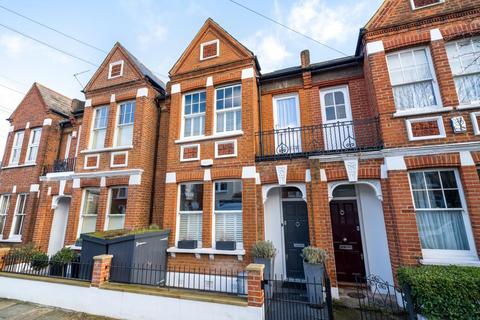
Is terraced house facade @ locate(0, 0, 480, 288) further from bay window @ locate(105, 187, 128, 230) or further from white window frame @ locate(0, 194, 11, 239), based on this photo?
white window frame @ locate(0, 194, 11, 239)

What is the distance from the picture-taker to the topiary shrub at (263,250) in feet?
21.4

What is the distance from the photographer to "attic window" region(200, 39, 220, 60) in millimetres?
9266

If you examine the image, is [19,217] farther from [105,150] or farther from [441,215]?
[441,215]

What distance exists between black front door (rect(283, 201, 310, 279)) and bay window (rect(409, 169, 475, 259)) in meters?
3.17

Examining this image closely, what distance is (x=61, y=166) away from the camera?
37.3 ft

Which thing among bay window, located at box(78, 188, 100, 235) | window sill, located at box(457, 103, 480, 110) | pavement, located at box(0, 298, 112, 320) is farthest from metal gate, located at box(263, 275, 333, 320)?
bay window, located at box(78, 188, 100, 235)

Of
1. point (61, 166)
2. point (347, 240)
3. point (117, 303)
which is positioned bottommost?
point (117, 303)

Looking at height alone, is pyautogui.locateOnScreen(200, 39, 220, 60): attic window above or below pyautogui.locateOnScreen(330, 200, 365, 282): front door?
above

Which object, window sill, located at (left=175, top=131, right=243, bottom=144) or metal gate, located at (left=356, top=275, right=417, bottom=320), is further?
window sill, located at (left=175, top=131, right=243, bottom=144)

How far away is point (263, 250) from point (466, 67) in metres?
7.87

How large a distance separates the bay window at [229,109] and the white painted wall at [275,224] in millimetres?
2911

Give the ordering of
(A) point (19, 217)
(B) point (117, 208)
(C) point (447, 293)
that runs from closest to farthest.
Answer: (C) point (447, 293) → (B) point (117, 208) → (A) point (19, 217)

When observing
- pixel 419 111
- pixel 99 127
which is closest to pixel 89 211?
pixel 99 127

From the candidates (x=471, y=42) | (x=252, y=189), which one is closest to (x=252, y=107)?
(x=252, y=189)
